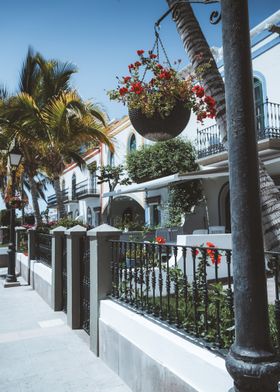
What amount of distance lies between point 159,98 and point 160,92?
0.21ft

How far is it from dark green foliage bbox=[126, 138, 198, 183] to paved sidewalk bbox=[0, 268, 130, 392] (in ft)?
30.5

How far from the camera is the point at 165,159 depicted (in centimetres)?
1534

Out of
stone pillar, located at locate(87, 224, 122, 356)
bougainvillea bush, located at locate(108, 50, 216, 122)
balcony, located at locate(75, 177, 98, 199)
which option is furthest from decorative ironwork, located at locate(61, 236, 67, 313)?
balcony, located at locate(75, 177, 98, 199)

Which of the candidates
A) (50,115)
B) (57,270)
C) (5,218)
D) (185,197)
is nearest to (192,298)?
(57,270)

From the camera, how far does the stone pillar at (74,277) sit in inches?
237

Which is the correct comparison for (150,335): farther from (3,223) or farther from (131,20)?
Result: (3,223)

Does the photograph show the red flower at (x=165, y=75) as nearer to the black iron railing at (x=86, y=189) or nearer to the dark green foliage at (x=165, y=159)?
the dark green foliage at (x=165, y=159)

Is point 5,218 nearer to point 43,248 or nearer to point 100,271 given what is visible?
point 43,248

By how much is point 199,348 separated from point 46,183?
1535 inches

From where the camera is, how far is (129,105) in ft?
12.6

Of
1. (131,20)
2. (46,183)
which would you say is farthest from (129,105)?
(46,183)

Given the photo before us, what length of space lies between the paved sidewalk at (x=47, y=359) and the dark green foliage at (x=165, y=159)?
930 centimetres

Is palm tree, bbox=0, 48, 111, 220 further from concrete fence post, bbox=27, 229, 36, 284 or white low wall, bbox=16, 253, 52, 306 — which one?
white low wall, bbox=16, 253, 52, 306

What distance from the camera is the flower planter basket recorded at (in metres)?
3.83
